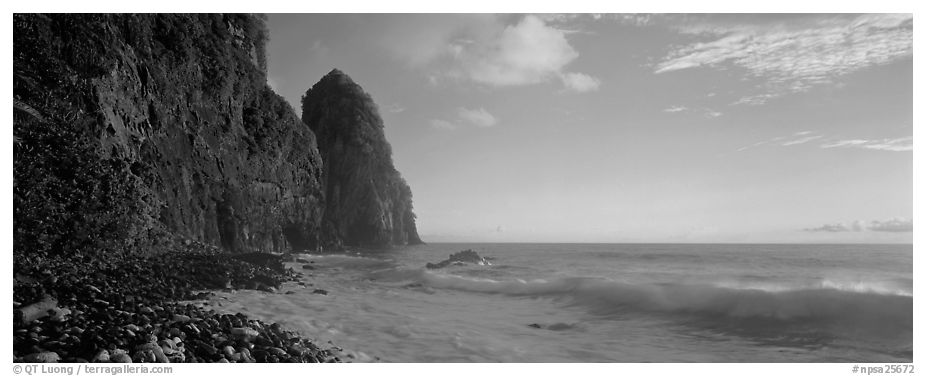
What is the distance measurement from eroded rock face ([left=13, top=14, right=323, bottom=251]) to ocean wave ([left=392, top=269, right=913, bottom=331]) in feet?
41.0

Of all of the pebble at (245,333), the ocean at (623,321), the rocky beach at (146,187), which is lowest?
the ocean at (623,321)

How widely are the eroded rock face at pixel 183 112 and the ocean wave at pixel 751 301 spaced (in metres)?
12.5

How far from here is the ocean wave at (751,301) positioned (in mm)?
9156

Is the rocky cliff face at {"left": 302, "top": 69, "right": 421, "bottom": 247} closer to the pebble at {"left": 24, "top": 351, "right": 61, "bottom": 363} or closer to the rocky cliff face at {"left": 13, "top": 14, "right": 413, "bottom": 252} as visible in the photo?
the rocky cliff face at {"left": 13, "top": 14, "right": 413, "bottom": 252}

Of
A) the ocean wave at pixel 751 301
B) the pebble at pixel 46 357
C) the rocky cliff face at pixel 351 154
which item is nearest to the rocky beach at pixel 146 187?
the pebble at pixel 46 357

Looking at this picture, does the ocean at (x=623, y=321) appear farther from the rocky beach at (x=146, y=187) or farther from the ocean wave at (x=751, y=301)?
the rocky beach at (x=146, y=187)

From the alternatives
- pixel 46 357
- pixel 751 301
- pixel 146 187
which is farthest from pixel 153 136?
pixel 751 301

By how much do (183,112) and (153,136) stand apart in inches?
121

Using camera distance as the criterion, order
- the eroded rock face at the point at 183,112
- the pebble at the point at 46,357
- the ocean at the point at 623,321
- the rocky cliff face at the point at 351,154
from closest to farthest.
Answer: the pebble at the point at 46,357 → the ocean at the point at 623,321 → the eroded rock face at the point at 183,112 → the rocky cliff face at the point at 351,154

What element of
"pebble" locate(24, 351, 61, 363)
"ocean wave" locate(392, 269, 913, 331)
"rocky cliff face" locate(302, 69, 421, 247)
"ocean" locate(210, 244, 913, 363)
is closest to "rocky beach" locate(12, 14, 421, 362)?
"pebble" locate(24, 351, 61, 363)

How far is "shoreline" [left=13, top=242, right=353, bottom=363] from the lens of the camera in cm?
485

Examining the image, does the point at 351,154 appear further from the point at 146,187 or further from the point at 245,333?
the point at 245,333

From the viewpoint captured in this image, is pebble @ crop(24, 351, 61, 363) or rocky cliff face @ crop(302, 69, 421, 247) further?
rocky cliff face @ crop(302, 69, 421, 247)
